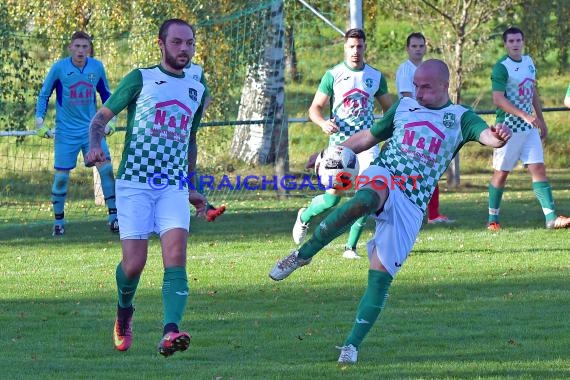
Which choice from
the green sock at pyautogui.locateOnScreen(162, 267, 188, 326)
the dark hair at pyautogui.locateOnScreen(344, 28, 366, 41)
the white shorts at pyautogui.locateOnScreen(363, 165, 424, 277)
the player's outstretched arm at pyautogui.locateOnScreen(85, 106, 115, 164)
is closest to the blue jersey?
the dark hair at pyautogui.locateOnScreen(344, 28, 366, 41)

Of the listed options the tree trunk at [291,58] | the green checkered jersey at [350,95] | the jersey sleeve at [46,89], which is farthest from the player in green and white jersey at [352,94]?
the tree trunk at [291,58]

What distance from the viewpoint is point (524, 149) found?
1359cm

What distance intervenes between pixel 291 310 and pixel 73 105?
232 inches

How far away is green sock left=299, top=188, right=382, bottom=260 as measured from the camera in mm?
6938

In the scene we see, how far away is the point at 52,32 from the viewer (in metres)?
19.5

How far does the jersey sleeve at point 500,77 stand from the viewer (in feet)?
43.3

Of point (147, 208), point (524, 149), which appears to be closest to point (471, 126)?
point (147, 208)

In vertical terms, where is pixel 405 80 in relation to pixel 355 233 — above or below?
above

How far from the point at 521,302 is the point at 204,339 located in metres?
2.66

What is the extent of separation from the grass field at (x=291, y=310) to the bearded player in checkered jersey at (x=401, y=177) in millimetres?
465

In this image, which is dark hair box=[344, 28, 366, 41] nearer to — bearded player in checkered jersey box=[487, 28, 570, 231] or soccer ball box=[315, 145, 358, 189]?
bearded player in checkered jersey box=[487, 28, 570, 231]

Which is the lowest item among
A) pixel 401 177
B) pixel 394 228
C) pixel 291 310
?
pixel 291 310

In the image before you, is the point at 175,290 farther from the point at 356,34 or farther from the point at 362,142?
the point at 356,34

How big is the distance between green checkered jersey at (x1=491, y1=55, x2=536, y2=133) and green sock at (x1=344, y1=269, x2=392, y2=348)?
21.8 ft
